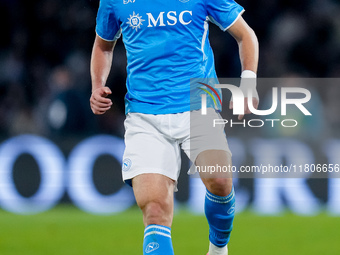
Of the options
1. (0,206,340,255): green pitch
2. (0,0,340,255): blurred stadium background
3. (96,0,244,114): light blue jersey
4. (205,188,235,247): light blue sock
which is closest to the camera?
(96,0,244,114): light blue jersey

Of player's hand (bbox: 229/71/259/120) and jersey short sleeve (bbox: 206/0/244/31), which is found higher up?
jersey short sleeve (bbox: 206/0/244/31)

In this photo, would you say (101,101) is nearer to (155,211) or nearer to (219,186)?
(155,211)

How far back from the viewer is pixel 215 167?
3811 mm

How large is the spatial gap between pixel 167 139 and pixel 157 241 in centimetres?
63

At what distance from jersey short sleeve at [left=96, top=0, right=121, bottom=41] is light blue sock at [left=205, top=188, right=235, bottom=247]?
111cm

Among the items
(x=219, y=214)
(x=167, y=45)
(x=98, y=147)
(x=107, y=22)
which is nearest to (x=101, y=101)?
(x=167, y=45)

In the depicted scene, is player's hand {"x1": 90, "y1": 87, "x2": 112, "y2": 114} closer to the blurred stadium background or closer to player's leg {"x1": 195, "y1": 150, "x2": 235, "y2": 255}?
player's leg {"x1": 195, "y1": 150, "x2": 235, "y2": 255}

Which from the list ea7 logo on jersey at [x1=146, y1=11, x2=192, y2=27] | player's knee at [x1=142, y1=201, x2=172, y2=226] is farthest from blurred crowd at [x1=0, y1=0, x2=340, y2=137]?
player's knee at [x1=142, y1=201, x2=172, y2=226]

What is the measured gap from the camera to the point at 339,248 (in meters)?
5.75

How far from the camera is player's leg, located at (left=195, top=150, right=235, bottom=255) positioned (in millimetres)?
3852

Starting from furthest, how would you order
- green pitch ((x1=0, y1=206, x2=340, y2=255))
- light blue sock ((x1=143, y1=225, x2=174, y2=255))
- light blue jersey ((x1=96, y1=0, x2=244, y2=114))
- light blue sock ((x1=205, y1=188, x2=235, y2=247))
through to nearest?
green pitch ((x1=0, y1=206, x2=340, y2=255)) < light blue sock ((x1=205, y1=188, x2=235, y2=247)) < light blue jersey ((x1=96, y1=0, x2=244, y2=114)) < light blue sock ((x1=143, y1=225, x2=174, y2=255))

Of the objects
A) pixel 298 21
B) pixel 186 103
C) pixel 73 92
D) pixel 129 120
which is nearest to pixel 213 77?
pixel 186 103

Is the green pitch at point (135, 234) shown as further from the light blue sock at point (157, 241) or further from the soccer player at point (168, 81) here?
the light blue sock at point (157, 241)

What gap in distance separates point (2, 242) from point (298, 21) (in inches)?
221
